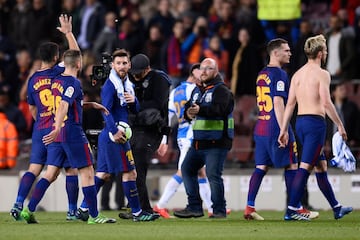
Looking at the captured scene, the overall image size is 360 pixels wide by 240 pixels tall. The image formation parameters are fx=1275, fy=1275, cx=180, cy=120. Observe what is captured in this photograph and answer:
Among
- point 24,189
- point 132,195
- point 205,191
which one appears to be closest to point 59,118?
point 132,195

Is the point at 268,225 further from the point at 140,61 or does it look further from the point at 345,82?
the point at 345,82

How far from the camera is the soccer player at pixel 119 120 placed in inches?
679

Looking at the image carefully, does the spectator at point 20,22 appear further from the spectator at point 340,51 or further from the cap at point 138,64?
the cap at point 138,64

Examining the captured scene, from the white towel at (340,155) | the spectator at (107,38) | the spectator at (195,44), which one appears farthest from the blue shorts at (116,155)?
the spectator at (107,38)

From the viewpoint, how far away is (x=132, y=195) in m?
17.4

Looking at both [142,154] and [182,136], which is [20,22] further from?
[142,154]


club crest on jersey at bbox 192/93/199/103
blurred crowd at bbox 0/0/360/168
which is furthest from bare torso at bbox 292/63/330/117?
blurred crowd at bbox 0/0/360/168

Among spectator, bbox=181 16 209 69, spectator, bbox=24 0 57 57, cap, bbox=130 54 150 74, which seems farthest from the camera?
spectator, bbox=24 0 57 57

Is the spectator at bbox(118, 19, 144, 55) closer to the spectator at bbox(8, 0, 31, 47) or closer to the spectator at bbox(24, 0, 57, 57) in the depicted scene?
the spectator at bbox(24, 0, 57, 57)

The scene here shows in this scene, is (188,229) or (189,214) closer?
(188,229)

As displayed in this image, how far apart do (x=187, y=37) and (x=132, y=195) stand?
874cm

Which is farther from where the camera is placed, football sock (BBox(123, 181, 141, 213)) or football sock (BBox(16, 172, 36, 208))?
football sock (BBox(16, 172, 36, 208))

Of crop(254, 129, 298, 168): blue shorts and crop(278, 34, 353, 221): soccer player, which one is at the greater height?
crop(278, 34, 353, 221): soccer player

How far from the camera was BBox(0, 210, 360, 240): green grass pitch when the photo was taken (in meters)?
14.7
